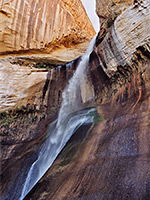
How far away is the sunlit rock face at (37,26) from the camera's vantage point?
9373 millimetres

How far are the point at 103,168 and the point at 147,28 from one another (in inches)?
153

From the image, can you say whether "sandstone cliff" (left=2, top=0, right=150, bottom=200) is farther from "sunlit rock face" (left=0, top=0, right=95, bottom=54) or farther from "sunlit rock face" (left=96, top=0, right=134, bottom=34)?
"sunlit rock face" (left=0, top=0, right=95, bottom=54)

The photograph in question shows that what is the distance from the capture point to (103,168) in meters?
2.49

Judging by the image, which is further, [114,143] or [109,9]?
[109,9]

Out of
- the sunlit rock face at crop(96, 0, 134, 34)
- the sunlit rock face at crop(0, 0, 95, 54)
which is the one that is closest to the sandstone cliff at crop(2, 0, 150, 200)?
the sunlit rock face at crop(96, 0, 134, 34)

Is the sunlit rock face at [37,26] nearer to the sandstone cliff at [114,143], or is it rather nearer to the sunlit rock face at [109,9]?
the sunlit rock face at [109,9]

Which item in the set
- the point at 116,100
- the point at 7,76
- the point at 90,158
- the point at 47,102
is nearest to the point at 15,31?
the point at 7,76

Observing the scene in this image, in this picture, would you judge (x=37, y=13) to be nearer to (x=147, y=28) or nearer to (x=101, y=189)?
(x=147, y=28)

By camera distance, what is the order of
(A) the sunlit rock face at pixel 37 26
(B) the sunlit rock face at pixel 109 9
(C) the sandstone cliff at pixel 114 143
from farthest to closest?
(A) the sunlit rock face at pixel 37 26 → (B) the sunlit rock face at pixel 109 9 → (C) the sandstone cliff at pixel 114 143

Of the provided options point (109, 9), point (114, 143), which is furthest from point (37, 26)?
point (114, 143)

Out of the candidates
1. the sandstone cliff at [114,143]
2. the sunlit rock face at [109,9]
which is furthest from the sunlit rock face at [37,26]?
the sandstone cliff at [114,143]

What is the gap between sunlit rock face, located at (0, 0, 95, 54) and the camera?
30.8 ft

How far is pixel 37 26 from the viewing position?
1023 centimetres

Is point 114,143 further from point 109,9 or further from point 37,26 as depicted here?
point 37,26
